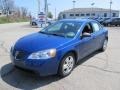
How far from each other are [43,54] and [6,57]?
9.94 ft

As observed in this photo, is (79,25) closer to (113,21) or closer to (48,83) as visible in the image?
(48,83)

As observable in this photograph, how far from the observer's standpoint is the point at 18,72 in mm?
5477

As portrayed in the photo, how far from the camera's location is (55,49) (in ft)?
15.8

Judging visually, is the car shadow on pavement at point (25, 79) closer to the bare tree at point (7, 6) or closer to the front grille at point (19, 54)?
the front grille at point (19, 54)

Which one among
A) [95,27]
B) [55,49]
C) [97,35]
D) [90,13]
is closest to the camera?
[55,49]

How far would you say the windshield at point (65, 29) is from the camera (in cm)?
583

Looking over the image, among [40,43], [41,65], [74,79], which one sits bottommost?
[74,79]

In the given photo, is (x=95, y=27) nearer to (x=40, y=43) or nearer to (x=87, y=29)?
(x=87, y=29)

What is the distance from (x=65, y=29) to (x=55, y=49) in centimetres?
152

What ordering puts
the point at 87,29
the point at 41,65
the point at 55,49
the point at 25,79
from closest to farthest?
the point at 41,65 → the point at 55,49 → the point at 25,79 → the point at 87,29

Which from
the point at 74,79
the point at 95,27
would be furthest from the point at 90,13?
the point at 74,79

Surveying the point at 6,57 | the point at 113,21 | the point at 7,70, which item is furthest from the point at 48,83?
the point at 113,21

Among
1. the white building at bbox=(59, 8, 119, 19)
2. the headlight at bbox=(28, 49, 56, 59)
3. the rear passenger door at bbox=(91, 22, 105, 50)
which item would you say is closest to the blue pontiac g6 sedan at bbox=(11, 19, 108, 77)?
the headlight at bbox=(28, 49, 56, 59)

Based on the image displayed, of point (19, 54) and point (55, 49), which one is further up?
point (55, 49)
